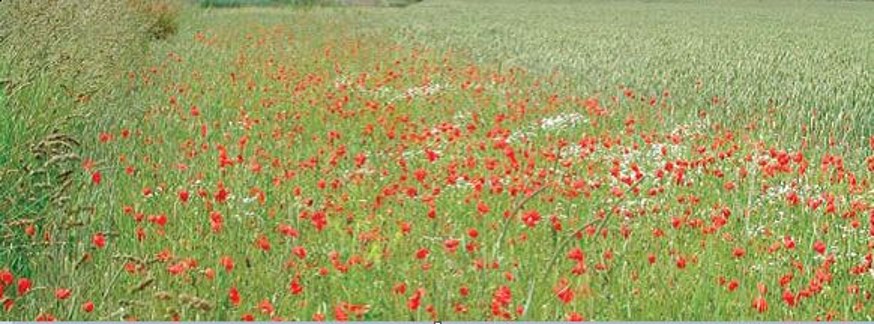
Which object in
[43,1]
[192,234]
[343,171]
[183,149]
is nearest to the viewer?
[192,234]

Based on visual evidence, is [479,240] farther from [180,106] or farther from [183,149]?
[180,106]

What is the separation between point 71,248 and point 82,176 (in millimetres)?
1335

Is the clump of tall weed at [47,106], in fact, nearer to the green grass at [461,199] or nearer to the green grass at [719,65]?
the green grass at [461,199]

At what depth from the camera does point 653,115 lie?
928 cm

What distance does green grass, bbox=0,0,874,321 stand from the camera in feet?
12.3

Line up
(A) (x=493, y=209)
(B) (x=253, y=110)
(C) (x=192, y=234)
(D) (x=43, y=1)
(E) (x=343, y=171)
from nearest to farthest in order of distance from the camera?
(C) (x=192, y=234) → (A) (x=493, y=209) → (E) (x=343, y=171) → (D) (x=43, y=1) → (B) (x=253, y=110)

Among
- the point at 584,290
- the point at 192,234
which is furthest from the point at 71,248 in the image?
the point at 584,290

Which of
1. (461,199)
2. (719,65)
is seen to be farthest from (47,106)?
(719,65)

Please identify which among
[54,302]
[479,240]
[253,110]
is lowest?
[253,110]

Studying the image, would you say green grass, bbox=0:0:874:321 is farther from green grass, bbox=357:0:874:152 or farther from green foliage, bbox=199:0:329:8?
green foliage, bbox=199:0:329:8

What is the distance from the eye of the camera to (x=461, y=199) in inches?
219

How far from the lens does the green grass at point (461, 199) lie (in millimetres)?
3758

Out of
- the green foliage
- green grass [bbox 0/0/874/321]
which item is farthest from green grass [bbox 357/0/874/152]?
the green foliage

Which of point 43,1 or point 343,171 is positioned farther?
point 43,1
